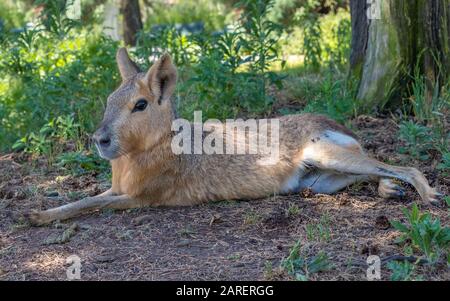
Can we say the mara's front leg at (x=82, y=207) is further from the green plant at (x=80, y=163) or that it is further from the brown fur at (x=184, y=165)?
the green plant at (x=80, y=163)

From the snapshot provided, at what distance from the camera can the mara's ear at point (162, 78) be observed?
18.9 feet

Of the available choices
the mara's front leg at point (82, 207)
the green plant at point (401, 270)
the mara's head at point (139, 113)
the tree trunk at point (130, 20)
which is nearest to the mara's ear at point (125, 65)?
the mara's head at point (139, 113)

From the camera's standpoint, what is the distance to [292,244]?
492 cm

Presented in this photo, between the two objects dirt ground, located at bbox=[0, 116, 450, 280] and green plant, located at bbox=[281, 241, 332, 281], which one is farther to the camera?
dirt ground, located at bbox=[0, 116, 450, 280]

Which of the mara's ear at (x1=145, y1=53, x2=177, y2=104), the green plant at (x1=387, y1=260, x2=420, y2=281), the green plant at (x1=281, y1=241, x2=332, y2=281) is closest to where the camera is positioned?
A: the green plant at (x1=387, y1=260, x2=420, y2=281)

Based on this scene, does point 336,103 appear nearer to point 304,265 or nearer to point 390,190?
point 390,190

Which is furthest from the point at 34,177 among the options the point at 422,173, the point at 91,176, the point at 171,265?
the point at 422,173

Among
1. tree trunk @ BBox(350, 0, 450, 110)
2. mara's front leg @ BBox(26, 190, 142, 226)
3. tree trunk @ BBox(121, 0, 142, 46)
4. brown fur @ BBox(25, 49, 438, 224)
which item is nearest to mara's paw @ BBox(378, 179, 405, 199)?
brown fur @ BBox(25, 49, 438, 224)

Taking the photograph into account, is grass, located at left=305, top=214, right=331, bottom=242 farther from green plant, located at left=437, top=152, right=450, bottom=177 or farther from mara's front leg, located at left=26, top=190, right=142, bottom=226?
mara's front leg, located at left=26, top=190, right=142, bottom=226

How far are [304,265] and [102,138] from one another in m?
1.85

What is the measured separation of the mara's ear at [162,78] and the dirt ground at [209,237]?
0.88 metres

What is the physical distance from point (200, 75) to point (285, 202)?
8.18ft

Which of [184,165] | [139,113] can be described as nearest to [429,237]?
[184,165]

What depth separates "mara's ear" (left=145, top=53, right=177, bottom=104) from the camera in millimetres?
5754
